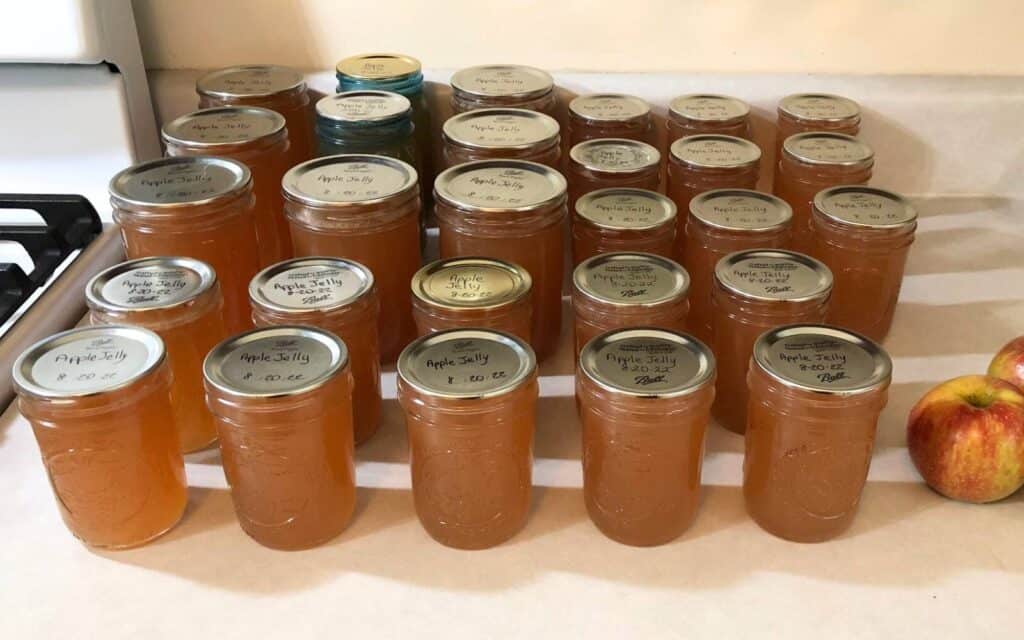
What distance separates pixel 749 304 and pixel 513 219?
0.78 ft

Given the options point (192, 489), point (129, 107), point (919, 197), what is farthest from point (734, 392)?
point (129, 107)

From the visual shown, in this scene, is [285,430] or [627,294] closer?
[285,430]

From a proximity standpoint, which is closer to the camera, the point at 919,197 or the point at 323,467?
the point at 323,467

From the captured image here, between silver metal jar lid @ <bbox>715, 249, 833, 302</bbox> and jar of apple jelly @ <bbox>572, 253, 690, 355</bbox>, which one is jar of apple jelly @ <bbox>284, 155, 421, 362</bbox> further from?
silver metal jar lid @ <bbox>715, 249, 833, 302</bbox>

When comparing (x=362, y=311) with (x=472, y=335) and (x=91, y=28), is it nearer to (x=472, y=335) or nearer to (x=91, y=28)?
(x=472, y=335)

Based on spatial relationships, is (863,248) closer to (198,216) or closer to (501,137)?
(501,137)

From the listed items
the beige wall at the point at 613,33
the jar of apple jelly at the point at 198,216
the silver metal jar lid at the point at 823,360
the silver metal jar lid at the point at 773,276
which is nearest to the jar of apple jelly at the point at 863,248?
the silver metal jar lid at the point at 773,276

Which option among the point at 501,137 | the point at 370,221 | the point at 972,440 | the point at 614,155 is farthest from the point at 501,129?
the point at 972,440

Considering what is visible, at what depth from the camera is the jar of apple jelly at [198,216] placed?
0.89 metres

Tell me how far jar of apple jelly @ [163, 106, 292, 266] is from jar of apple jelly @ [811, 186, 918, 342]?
59 centimetres

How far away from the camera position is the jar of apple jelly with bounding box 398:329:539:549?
28.0 inches

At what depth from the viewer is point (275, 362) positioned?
0.74 meters

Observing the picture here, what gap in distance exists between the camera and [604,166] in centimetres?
104

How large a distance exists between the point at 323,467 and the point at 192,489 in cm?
16
